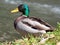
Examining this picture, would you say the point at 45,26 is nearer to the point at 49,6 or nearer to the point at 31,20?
the point at 31,20

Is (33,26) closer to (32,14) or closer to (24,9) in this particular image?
(24,9)

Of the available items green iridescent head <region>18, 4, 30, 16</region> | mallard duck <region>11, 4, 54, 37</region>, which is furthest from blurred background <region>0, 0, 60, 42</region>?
mallard duck <region>11, 4, 54, 37</region>

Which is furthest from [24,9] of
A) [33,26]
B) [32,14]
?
[32,14]

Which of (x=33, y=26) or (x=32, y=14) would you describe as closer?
(x=33, y=26)

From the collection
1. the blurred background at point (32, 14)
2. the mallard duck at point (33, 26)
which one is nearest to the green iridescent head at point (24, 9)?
the mallard duck at point (33, 26)

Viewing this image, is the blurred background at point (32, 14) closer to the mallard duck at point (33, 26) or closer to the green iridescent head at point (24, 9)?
the green iridescent head at point (24, 9)

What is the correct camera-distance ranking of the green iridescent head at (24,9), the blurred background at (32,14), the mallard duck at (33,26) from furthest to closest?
the blurred background at (32,14)
the green iridescent head at (24,9)
the mallard duck at (33,26)

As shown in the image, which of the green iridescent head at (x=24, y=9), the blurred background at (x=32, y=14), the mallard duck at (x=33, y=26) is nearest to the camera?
the mallard duck at (x=33, y=26)

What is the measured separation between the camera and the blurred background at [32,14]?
9.41 metres

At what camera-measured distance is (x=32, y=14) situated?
12297mm

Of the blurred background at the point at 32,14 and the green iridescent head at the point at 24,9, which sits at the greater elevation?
the green iridescent head at the point at 24,9

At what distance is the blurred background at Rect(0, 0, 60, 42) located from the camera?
9406mm

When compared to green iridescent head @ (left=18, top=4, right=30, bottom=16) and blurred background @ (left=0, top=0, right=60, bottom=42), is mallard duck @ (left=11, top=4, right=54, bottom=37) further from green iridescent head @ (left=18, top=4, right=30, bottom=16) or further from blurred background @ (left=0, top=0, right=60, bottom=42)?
blurred background @ (left=0, top=0, right=60, bottom=42)

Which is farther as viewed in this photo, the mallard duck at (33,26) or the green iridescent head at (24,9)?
the green iridescent head at (24,9)
